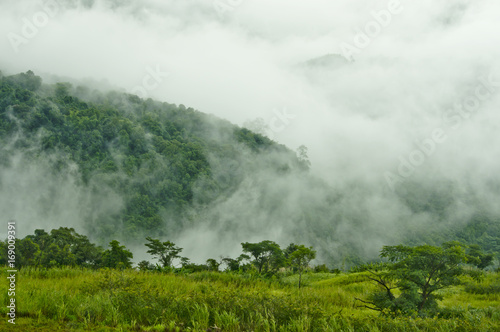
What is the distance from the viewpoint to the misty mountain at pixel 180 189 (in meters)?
114

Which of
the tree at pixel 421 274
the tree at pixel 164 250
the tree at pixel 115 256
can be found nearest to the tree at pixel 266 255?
the tree at pixel 164 250

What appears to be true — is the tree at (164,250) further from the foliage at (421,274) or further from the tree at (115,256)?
the foliage at (421,274)

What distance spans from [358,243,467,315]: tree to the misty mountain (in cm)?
9332

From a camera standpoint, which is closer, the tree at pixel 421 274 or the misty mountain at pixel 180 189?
the tree at pixel 421 274

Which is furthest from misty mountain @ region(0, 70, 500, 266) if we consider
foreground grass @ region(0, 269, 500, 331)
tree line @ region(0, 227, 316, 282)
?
foreground grass @ region(0, 269, 500, 331)

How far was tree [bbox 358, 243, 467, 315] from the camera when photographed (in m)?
7.14

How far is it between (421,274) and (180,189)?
122m

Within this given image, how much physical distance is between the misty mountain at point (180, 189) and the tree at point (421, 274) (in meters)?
93.3

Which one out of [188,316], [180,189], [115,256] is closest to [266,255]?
[115,256]

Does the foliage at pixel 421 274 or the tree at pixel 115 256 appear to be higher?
the tree at pixel 115 256

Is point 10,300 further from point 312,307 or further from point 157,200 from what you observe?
point 157,200

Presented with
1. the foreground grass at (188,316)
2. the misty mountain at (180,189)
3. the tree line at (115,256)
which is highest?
the misty mountain at (180,189)

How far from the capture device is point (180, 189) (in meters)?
126

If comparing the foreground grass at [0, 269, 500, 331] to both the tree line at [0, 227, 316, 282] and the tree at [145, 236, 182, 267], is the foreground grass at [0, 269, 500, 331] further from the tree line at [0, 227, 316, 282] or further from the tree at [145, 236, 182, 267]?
the tree at [145, 236, 182, 267]
